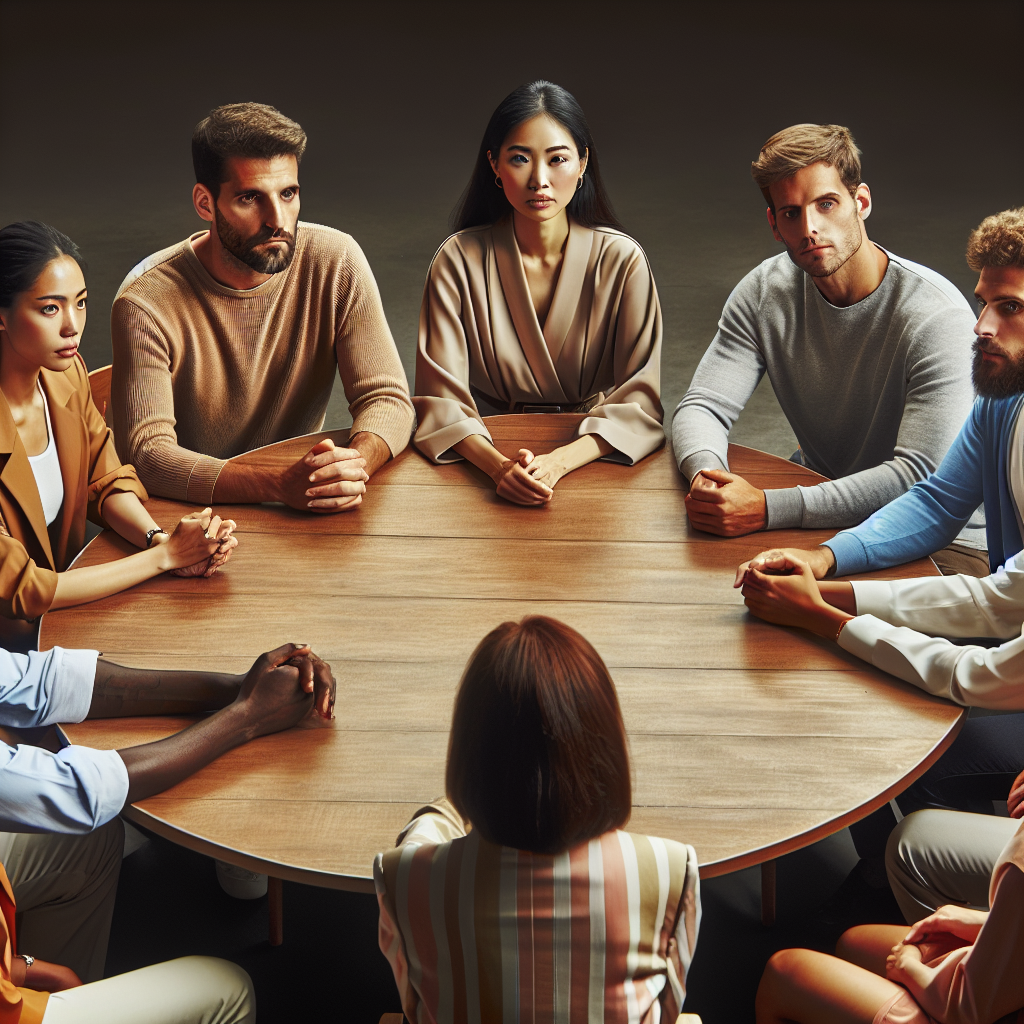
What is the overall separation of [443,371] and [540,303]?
337mm

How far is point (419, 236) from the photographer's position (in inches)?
236

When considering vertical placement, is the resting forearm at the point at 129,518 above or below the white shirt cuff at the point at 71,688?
above

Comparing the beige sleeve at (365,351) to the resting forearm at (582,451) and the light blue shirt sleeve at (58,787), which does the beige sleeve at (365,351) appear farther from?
the light blue shirt sleeve at (58,787)

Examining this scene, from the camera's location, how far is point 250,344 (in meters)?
2.77

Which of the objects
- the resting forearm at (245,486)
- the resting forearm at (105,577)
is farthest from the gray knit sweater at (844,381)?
the resting forearm at (105,577)

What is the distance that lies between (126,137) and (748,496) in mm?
6187

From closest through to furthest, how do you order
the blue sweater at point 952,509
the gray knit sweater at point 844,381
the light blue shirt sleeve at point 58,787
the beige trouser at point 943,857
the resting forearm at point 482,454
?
the light blue shirt sleeve at point 58,787
the beige trouser at point 943,857
the blue sweater at point 952,509
the gray knit sweater at point 844,381
the resting forearm at point 482,454

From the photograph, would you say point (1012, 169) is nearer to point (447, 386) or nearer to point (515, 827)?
point (447, 386)

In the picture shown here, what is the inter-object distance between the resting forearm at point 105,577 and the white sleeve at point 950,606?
126 centimetres

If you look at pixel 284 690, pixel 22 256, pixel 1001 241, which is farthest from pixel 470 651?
pixel 1001 241

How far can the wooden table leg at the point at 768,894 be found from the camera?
227 centimetres

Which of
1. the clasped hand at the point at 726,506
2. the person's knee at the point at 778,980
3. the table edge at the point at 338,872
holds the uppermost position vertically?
the clasped hand at the point at 726,506

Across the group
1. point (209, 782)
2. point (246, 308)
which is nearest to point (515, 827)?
point (209, 782)

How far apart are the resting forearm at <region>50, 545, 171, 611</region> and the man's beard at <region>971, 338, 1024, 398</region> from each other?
1517mm
